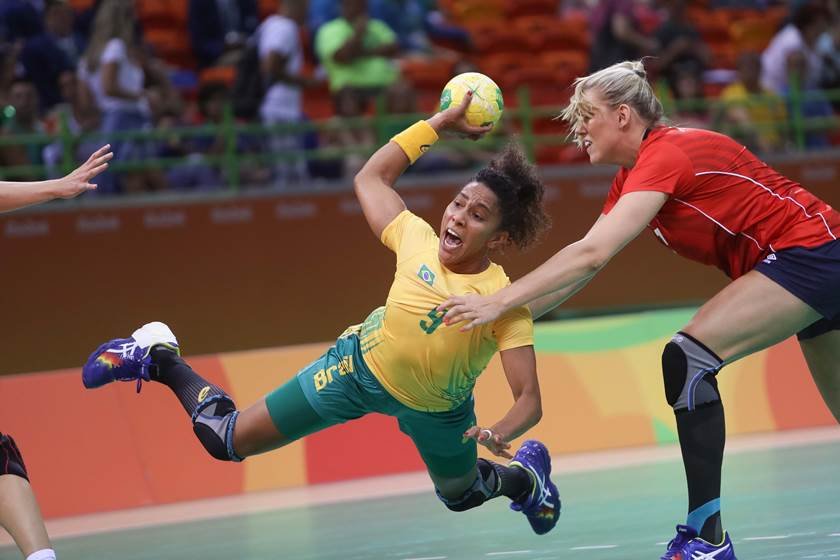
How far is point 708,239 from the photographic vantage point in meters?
5.20

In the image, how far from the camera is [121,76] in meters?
11.0

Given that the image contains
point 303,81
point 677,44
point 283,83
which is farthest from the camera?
point 677,44

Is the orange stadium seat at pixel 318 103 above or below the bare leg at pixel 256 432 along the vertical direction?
above

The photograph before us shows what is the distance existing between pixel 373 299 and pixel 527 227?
6152 millimetres

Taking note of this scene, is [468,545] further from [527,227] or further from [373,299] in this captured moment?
[373,299]

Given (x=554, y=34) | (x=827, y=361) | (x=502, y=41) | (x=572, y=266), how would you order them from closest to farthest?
(x=572, y=266), (x=827, y=361), (x=502, y=41), (x=554, y=34)

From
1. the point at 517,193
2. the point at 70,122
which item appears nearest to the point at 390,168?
the point at 517,193

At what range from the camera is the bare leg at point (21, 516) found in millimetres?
4945

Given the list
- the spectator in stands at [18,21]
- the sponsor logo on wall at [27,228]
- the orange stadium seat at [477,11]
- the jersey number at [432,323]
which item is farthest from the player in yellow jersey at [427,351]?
the orange stadium seat at [477,11]

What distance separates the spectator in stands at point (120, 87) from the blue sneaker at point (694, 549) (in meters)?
7.01

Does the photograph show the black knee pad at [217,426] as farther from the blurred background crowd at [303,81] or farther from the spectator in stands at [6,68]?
the spectator in stands at [6,68]

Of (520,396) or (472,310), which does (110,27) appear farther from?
(472,310)

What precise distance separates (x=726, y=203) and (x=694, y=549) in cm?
132

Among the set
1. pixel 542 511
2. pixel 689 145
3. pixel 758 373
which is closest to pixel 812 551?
pixel 542 511
